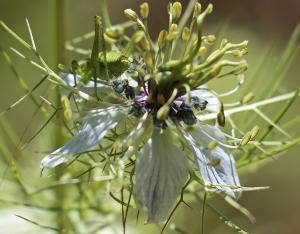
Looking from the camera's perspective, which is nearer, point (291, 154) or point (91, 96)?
point (91, 96)

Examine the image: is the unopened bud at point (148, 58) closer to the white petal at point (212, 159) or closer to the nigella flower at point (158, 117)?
the nigella flower at point (158, 117)

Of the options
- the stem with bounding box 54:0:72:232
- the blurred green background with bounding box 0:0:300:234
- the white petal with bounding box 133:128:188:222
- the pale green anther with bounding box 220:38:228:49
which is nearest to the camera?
the white petal with bounding box 133:128:188:222

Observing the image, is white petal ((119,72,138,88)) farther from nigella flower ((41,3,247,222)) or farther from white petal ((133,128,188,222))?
white petal ((133,128,188,222))

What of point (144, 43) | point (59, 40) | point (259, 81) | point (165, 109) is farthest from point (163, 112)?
point (259, 81)

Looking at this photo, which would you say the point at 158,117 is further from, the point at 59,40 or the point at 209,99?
the point at 59,40

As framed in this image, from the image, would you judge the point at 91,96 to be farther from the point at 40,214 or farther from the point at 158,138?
the point at 40,214

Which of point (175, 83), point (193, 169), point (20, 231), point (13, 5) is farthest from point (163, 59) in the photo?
point (13, 5)

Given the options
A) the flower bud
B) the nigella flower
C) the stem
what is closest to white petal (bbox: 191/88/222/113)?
the nigella flower

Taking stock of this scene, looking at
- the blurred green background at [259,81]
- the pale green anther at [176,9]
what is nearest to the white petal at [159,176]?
the pale green anther at [176,9]
